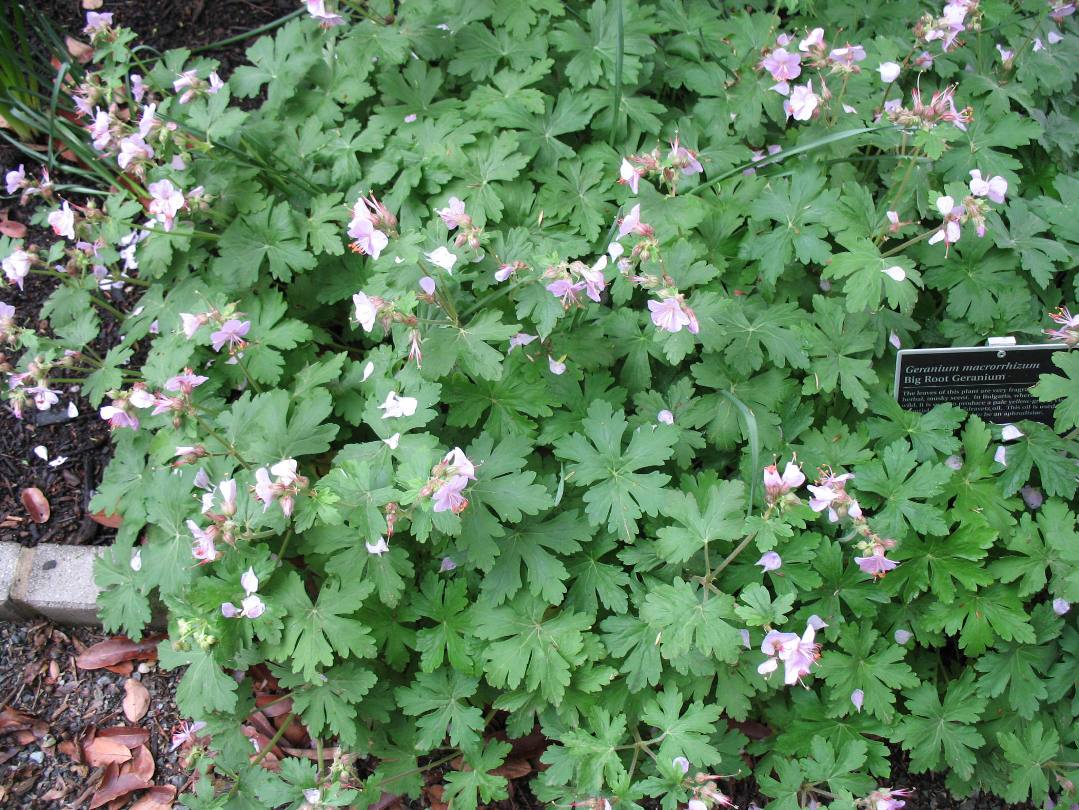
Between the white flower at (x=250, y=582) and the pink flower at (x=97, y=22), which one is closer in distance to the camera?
the white flower at (x=250, y=582)

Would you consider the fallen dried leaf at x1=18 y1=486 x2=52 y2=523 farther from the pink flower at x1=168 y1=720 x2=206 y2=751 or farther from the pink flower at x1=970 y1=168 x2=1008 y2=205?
the pink flower at x1=970 y1=168 x2=1008 y2=205

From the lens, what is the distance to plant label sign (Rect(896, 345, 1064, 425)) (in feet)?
8.79

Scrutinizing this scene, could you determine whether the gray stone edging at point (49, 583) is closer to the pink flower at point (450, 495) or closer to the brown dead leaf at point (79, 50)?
the pink flower at point (450, 495)

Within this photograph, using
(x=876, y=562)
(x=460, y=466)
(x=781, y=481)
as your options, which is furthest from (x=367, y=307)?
(x=876, y=562)

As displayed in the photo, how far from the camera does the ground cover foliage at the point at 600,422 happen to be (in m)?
2.39

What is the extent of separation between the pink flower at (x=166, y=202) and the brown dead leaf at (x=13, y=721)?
5.48 ft

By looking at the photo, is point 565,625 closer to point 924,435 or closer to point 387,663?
point 387,663

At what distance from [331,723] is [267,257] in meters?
1.55

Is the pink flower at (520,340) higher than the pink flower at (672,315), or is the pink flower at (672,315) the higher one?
the pink flower at (672,315)

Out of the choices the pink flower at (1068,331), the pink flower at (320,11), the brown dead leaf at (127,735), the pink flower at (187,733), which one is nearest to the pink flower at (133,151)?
the pink flower at (320,11)

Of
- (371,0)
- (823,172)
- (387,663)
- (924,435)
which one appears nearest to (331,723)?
(387,663)

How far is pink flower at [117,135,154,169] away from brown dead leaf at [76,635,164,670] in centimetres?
158

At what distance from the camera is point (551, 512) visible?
2621mm

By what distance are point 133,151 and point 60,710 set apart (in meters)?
1.84
